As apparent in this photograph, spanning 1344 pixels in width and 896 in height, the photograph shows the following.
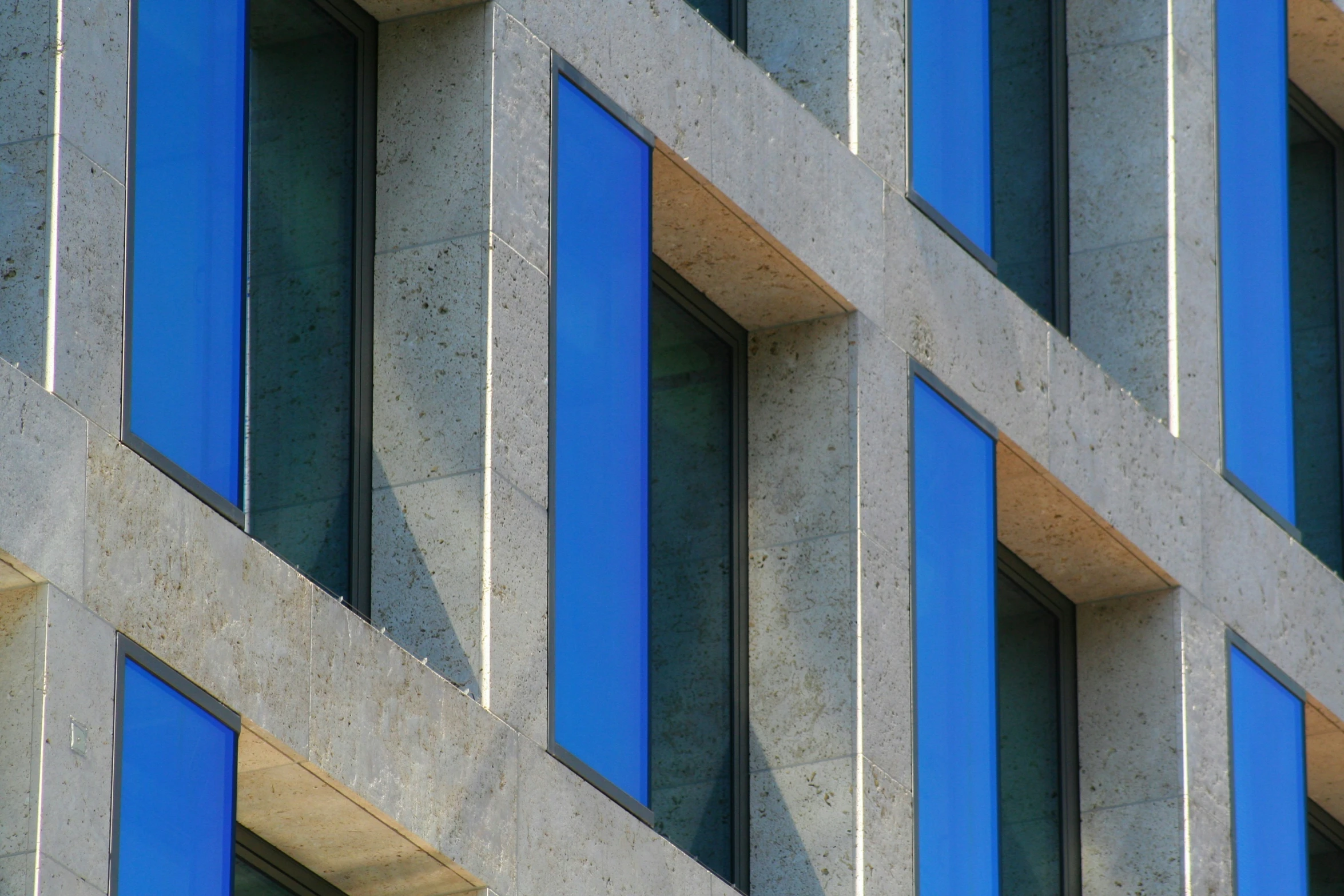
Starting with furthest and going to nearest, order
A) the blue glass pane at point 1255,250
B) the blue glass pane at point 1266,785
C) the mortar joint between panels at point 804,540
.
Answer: the blue glass pane at point 1255,250 → the blue glass pane at point 1266,785 → the mortar joint between panels at point 804,540

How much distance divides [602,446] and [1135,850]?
729 cm

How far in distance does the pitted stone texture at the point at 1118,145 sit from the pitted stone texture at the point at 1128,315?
0.13 meters

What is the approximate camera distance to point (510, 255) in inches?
640

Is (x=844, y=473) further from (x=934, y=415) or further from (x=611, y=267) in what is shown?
(x=611, y=267)

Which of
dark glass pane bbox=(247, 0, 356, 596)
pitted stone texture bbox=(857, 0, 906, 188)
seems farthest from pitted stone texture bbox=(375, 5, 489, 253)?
pitted stone texture bbox=(857, 0, 906, 188)

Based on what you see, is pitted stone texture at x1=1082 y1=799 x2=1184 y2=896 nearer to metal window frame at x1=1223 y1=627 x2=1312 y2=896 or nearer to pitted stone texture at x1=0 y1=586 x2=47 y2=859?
metal window frame at x1=1223 y1=627 x2=1312 y2=896

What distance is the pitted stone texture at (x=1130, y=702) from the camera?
22734mm

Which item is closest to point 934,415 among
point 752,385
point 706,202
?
point 752,385

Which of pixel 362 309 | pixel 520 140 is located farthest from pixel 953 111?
pixel 362 309

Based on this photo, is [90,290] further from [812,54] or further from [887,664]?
[812,54]

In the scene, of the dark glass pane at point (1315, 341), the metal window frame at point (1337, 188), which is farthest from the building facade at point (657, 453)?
the dark glass pane at point (1315, 341)

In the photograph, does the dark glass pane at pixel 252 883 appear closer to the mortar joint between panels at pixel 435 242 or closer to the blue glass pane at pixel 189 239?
the blue glass pane at pixel 189 239

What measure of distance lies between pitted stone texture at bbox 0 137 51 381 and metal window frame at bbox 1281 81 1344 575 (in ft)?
54.6

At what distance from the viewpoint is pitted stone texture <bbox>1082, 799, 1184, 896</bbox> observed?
22.4 meters
